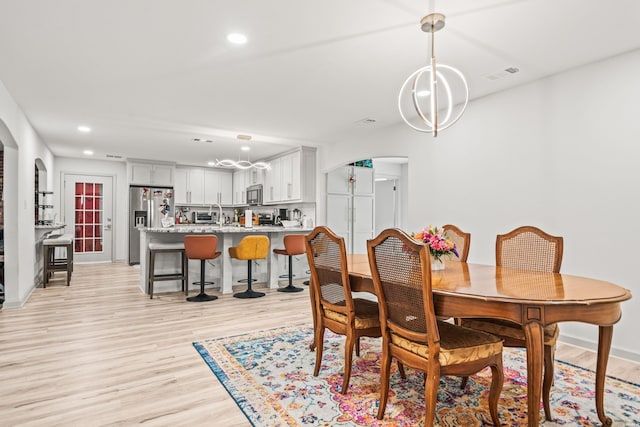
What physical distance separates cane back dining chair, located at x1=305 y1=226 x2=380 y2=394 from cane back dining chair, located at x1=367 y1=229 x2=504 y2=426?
0.32 metres

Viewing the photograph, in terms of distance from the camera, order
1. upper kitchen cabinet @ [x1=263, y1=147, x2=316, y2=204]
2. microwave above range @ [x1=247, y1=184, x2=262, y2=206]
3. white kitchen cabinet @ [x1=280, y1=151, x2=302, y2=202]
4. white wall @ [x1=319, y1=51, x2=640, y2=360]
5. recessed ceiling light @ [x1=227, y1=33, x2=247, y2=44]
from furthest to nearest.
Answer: microwave above range @ [x1=247, y1=184, x2=262, y2=206] → white kitchen cabinet @ [x1=280, y1=151, x2=302, y2=202] → upper kitchen cabinet @ [x1=263, y1=147, x2=316, y2=204] → white wall @ [x1=319, y1=51, x2=640, y2=360] → recessed ceiling light @ [x1=227, y1=33, x2=247, y2=44]

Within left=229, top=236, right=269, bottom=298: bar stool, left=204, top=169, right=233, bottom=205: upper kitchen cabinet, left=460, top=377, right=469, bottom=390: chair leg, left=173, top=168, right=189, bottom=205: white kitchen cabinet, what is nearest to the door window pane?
left=173, top=168, right=189, bottom=205: white kitchen cabinet

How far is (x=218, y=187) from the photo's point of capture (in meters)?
9.81

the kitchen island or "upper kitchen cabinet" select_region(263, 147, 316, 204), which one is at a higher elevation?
"upper kitchen cabinet" select_region(263, 147, 316, 204)

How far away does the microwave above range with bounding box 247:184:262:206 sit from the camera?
8.35 metres

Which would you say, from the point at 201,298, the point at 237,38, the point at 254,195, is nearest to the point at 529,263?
the point at 237,38

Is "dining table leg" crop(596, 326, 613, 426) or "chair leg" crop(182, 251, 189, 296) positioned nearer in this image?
"dining table leg" crop(596, 326, 613, 426)

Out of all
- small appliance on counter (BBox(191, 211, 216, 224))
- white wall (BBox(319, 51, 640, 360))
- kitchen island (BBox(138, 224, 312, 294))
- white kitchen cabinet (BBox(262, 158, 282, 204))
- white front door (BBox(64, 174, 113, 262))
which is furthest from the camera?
small appliance on counter (BBox(191, 211, 216, 224))

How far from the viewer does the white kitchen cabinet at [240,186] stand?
30.5 ft

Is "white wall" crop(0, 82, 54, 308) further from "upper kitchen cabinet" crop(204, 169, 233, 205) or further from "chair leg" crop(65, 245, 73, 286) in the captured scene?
"upper kitchen cabinet" crop(204, 169, 233, 205)

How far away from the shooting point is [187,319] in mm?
4070

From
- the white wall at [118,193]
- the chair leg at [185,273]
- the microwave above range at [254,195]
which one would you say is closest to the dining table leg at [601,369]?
the chair leg at [185,273]

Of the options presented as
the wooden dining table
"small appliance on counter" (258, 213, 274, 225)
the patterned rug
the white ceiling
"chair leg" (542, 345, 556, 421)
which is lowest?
the patterned rug

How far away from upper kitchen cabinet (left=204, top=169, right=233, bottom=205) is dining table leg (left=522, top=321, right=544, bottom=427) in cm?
878
